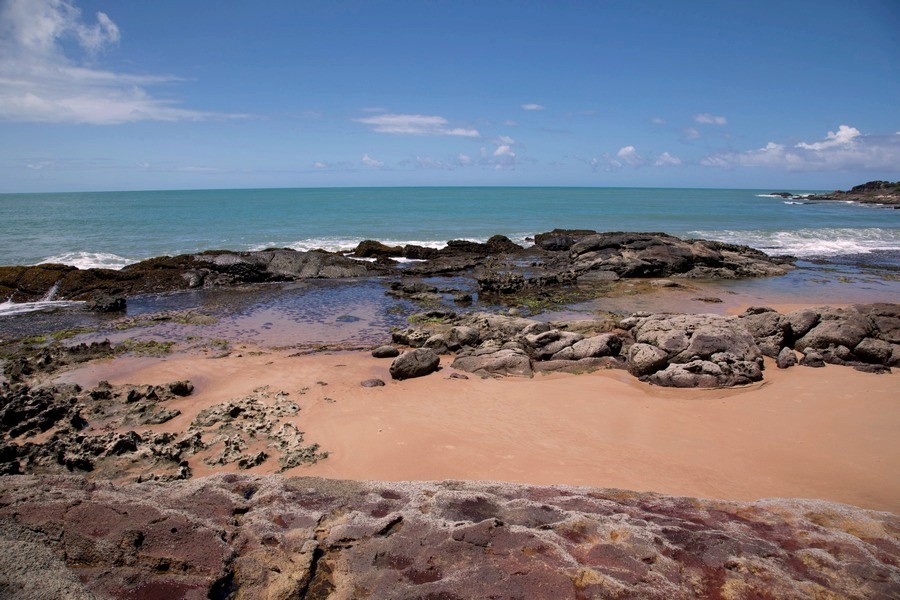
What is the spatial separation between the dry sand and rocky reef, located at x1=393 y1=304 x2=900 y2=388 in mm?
465

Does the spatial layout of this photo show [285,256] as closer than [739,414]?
No

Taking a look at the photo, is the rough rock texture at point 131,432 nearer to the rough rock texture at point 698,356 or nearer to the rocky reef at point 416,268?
the rough rock texture at point 698,356

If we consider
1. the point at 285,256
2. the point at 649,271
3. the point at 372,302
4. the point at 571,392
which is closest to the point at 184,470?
the point at 571,392

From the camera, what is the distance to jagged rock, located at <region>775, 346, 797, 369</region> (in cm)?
1074

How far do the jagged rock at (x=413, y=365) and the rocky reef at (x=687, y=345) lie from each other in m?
0.06

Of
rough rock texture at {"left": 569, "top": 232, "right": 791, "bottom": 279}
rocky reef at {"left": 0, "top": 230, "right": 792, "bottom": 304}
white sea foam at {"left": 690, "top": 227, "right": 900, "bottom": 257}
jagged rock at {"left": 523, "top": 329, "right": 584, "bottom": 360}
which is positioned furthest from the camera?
white sea foam at {"left": 690, "top": 227, "right": 900, "bottom": 257}

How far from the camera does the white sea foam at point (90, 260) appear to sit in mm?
25188

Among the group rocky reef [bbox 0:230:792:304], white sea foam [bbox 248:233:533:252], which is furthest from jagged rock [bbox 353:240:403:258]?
white sea foam [bbox 248:233:533:252]

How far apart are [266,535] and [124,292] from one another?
19.3 metres

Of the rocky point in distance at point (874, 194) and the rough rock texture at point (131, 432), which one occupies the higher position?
the rocky point in distance at point (874, 194)

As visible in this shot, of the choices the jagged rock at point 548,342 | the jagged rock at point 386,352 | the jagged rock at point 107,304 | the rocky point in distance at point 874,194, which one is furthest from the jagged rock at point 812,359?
the rocky point in distance at point 874,194

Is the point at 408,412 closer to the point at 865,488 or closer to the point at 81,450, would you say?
the point at 81,450

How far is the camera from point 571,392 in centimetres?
952

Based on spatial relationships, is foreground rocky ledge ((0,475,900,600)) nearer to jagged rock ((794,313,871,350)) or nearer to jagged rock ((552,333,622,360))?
jagged rock ((552,333,622,360))
